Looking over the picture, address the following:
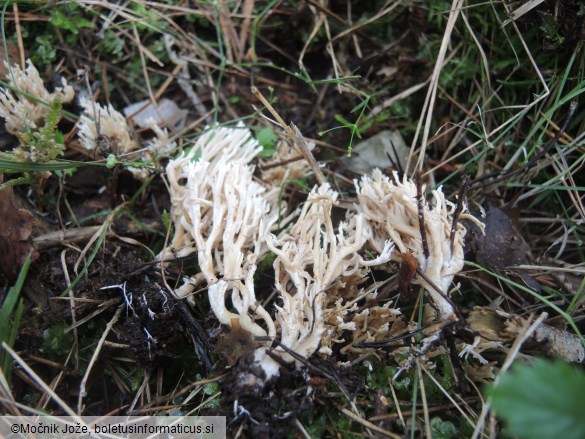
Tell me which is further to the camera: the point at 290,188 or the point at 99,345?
the point at 290,188

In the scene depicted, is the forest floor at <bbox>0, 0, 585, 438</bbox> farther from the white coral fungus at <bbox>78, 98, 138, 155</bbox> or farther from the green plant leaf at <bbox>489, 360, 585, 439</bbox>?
the green plant leaf at <bbox>489, 360, 585, 439</bbox>

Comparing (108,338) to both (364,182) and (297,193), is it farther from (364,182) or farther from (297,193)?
(364,182)

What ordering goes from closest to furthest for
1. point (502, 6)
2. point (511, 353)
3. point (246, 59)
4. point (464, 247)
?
point (511, 353), point (464, 247), point (502, 6), point (246, 59)

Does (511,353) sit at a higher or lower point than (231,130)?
lower

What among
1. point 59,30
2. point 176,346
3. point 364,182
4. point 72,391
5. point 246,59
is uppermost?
point 59,30

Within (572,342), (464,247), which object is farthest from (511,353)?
(464,247)

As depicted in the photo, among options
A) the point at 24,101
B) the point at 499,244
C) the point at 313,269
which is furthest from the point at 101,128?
the point at 499,244

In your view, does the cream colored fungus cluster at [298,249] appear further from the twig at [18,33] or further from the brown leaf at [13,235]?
the twig at [18,33]

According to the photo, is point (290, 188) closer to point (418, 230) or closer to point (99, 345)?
point (418, 230)
